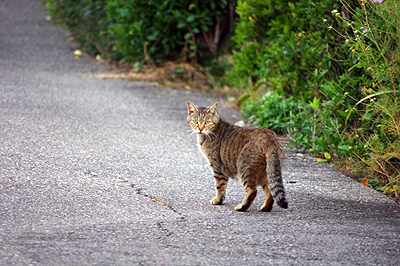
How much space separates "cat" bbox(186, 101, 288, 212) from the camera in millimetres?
3354

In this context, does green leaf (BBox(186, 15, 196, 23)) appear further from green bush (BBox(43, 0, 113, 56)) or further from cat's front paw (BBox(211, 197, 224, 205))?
cat's front paw (BBox(211, 197, 224, 205))

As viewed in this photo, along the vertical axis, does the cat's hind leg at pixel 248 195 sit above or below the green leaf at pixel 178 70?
above

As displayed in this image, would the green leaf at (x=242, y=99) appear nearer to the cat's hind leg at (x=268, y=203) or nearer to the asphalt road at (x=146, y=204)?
the asphalt road at (x=146, y=204)

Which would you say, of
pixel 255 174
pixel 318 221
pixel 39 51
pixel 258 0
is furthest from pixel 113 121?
pixel 39 51

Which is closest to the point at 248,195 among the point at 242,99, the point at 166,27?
the point at 242,99

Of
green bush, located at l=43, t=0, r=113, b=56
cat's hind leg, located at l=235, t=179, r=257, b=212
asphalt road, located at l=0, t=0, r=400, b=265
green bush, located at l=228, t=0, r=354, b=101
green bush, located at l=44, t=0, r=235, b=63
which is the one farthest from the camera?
green bush, located at l=43, t=0, r=113, b=56

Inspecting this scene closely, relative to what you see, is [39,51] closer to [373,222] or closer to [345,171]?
[345,171]

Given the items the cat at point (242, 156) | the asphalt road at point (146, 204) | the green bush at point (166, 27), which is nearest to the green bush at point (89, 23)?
the green bush at point (166, 27)

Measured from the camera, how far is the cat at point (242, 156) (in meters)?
3.35

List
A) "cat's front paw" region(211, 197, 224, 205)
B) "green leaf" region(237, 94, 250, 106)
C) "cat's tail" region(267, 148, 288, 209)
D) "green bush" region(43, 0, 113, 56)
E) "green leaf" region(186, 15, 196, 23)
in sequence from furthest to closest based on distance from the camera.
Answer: "green bush" region(43, 0, 113, 56), "green leaf" region(186, 15, 196, 23), "green leaf" region(237, 94, 250, 106), "cat's front paw" region(211, 197, 224, 205), "cat's tail" region(267, 148, 288, 209)

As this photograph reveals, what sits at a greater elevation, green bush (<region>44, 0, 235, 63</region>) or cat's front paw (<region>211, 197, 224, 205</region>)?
green bush (<region>44, 0, 235, 63</region>)

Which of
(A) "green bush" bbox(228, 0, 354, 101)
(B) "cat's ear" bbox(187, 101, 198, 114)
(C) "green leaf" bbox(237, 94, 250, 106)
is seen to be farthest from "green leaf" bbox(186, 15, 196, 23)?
(B) "cat's ear" bbox(187, 101, 198, 114)

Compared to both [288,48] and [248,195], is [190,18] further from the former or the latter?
[248,195]

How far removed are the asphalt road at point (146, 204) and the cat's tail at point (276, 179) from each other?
0.21m
